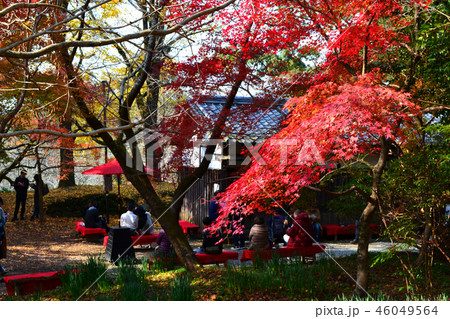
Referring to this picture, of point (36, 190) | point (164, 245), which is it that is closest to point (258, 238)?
point (164, 245)

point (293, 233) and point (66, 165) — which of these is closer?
point (293, 233)

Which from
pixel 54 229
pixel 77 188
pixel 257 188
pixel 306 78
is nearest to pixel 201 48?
pixel 306 78

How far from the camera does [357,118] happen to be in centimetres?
467

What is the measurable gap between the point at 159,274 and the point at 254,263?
1.56 metres

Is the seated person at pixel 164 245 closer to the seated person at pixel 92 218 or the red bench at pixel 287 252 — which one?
the red bench at pixel 287 252

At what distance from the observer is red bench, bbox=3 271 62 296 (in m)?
6.41

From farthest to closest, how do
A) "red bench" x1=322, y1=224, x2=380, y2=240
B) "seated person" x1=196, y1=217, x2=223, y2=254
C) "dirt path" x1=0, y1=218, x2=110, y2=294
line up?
"red bench" x1=322, y1=224, x2=380, y2=240, "dirt path" x1=0, y1=218, x2=110, y2=294, "seated person" x1=196, y1=217, x2=223, y2=254

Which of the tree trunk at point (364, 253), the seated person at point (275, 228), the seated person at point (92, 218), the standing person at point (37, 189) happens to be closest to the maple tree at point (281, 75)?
the tree trunk at point (364, 253)

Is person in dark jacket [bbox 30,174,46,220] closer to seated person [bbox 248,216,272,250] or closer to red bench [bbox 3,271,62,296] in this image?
red bench [bbox 3,271,62,296]

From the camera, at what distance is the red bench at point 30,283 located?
641 cm

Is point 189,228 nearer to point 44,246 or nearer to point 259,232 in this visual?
point 44,246

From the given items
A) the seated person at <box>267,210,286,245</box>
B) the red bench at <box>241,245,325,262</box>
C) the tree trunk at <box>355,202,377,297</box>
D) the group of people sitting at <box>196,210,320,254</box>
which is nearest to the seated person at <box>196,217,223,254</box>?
the group of people sitting at <box>196,210,320,254</box>

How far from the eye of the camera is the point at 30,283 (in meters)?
6.57

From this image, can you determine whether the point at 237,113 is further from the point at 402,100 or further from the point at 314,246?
the point at 402,100
